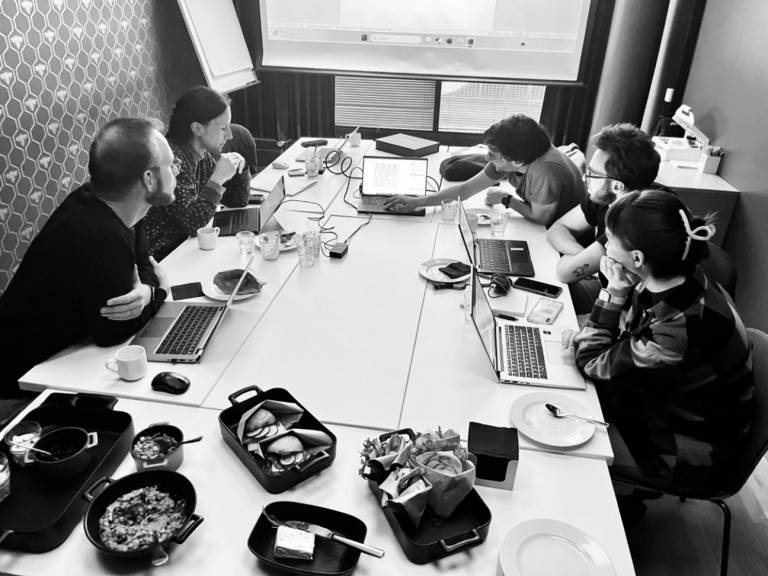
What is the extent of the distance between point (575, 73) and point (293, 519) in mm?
4407

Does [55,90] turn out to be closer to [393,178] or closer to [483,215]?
[393,178]

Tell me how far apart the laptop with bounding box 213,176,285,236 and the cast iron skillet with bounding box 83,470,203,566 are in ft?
4.86

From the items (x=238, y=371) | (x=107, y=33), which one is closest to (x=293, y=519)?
(x=238, y=371)

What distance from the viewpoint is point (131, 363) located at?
1717mm

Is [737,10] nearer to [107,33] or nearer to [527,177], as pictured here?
[527,177]

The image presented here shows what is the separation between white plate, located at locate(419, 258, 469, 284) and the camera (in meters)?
2.31

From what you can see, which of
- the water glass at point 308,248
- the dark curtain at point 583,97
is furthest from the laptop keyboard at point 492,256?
the dark curtain at point 583,97

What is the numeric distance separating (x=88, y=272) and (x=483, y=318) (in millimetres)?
1185

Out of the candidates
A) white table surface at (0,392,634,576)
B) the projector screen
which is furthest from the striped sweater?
the projector screen

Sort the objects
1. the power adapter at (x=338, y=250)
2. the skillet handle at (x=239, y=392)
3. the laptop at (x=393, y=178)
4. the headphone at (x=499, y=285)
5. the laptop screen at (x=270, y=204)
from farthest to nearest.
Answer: the laptop at (x=393, y=178), the laptop screen at (x=270, y=204), the power adapter at (x=338, y=250), the headphone at (x=499, y=285), the skillet handle at (x=239, y=392)

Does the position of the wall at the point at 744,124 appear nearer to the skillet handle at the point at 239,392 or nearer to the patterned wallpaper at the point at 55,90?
the skillet handle at the point at 239,392

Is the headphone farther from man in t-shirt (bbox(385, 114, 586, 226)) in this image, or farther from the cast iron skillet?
the cast iron skillet

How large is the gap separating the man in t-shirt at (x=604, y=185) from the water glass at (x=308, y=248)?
3.18 feet

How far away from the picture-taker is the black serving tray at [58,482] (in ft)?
4.00
